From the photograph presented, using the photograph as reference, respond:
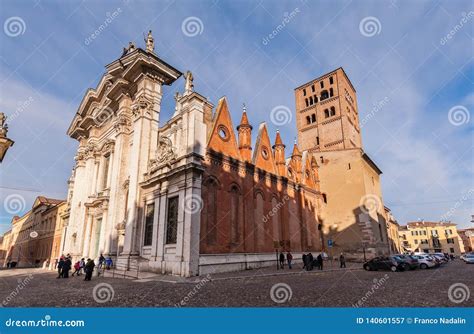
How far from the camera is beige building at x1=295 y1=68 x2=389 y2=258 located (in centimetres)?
3156

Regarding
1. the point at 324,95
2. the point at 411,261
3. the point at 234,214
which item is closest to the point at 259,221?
the point at 234,214

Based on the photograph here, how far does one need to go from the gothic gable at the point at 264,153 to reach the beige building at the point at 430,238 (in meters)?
62.2

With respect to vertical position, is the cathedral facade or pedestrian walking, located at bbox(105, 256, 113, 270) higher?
the cathedral facade

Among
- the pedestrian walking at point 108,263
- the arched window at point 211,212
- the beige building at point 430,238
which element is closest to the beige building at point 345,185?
the arched window at point 211,212

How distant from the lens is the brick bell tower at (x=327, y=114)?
141ft

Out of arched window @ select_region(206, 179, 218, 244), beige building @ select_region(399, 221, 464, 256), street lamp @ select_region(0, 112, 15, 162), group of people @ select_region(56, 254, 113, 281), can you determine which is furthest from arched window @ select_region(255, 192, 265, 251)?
beige building @ select_region(399, 221, 464, 256)

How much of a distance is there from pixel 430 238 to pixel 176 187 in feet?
275

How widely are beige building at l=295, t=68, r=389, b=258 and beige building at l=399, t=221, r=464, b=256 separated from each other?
46.3 meters

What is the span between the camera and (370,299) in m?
8.98

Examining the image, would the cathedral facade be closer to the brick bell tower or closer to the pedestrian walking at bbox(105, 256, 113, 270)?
the pedestrian walking at bbox(105, 256, 113, 270)

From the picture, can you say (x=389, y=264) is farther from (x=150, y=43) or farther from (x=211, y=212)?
(x=150, y=43)

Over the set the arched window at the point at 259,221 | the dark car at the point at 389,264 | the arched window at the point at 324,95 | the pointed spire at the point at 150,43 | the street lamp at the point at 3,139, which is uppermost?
the arched window at the point at 324,95

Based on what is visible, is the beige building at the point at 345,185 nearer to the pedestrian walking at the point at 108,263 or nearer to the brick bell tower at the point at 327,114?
the brick bell tower at the point at 327,114

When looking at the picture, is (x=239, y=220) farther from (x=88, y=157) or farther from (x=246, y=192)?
(x=88, y=157)
